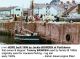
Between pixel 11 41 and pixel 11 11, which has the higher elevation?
pixel 11 11

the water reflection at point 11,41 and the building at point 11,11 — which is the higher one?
the building at point 11,11

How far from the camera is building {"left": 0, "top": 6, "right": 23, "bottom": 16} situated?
2.39 ft

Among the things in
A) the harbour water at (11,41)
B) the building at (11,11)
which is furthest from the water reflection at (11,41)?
the building at (11,11)

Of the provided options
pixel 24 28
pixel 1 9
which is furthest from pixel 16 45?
pixel 1 9

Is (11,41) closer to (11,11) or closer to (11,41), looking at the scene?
(11,41)

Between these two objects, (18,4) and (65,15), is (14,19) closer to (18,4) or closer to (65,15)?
(18,4)

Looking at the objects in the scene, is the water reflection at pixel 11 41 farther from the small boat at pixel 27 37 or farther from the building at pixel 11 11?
the building at pixel 11 11

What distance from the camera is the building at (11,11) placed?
729mm

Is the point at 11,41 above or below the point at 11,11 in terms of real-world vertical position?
below

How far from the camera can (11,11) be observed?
74 cm

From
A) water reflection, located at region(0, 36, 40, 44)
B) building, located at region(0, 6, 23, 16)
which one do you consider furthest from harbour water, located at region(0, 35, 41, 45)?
building, located at region(0, 6, 23, 16)

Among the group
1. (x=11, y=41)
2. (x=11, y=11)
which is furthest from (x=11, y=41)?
(x=11, y=11)

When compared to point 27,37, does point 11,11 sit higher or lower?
higher

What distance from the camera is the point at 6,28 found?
738 mm
